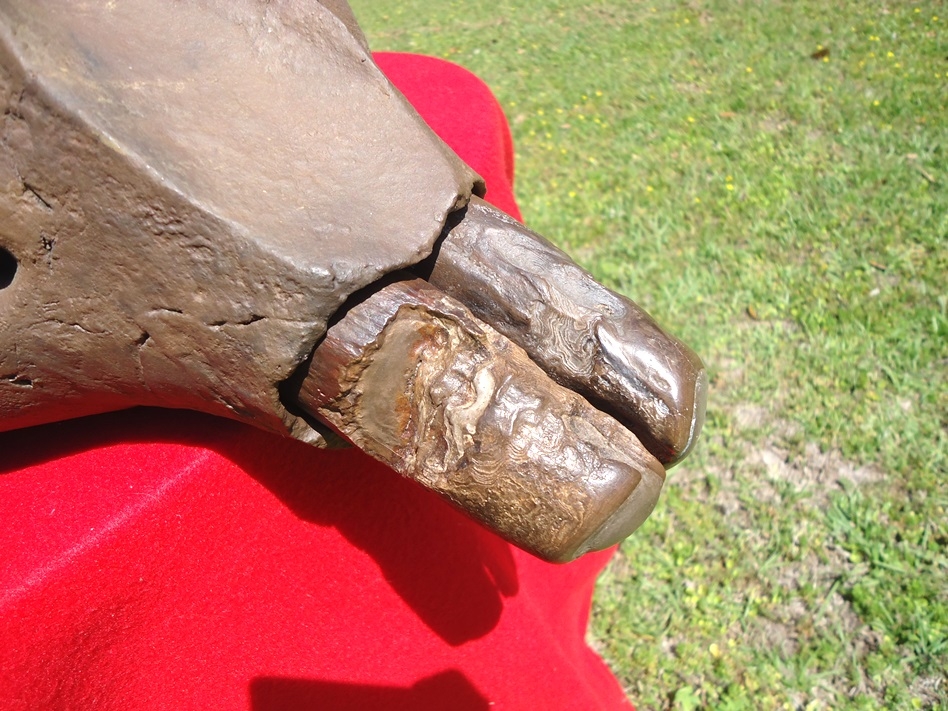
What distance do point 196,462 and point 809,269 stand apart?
2.58 metres

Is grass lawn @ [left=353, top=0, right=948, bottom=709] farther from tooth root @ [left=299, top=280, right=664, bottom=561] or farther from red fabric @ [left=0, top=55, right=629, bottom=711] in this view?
tooth root @ [left=299, top=280, right=664, bottom=561]

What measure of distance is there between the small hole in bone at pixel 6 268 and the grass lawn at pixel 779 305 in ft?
5.86

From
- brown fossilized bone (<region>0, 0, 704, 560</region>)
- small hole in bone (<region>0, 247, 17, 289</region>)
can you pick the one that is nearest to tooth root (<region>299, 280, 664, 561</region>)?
brown fossilized bone (<region>0, 0, 704, 560</region>)

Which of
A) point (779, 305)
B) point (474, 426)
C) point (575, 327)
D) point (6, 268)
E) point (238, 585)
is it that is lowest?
point (238, 585)

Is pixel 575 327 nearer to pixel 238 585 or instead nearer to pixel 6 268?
pixel 238 585

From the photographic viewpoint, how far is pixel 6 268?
1200mm

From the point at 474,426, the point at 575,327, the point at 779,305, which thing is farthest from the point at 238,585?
the point at 779,305

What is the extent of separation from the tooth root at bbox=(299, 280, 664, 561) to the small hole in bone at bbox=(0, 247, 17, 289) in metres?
0.50

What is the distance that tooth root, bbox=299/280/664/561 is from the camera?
104cm

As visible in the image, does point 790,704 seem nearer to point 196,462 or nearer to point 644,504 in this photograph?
point 644,504

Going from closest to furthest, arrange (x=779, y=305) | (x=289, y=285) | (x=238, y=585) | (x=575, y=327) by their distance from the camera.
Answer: (x=289, y=285)
(x=575, y=327)
(x=238, y=585)
(x=779, y=305)

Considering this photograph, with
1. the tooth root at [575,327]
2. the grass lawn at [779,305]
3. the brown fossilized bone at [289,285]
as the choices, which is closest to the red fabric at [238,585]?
the brown fossilized bone at [289,285]

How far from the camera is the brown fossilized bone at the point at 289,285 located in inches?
40.1

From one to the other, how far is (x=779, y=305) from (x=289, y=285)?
Result: 2412 mm
